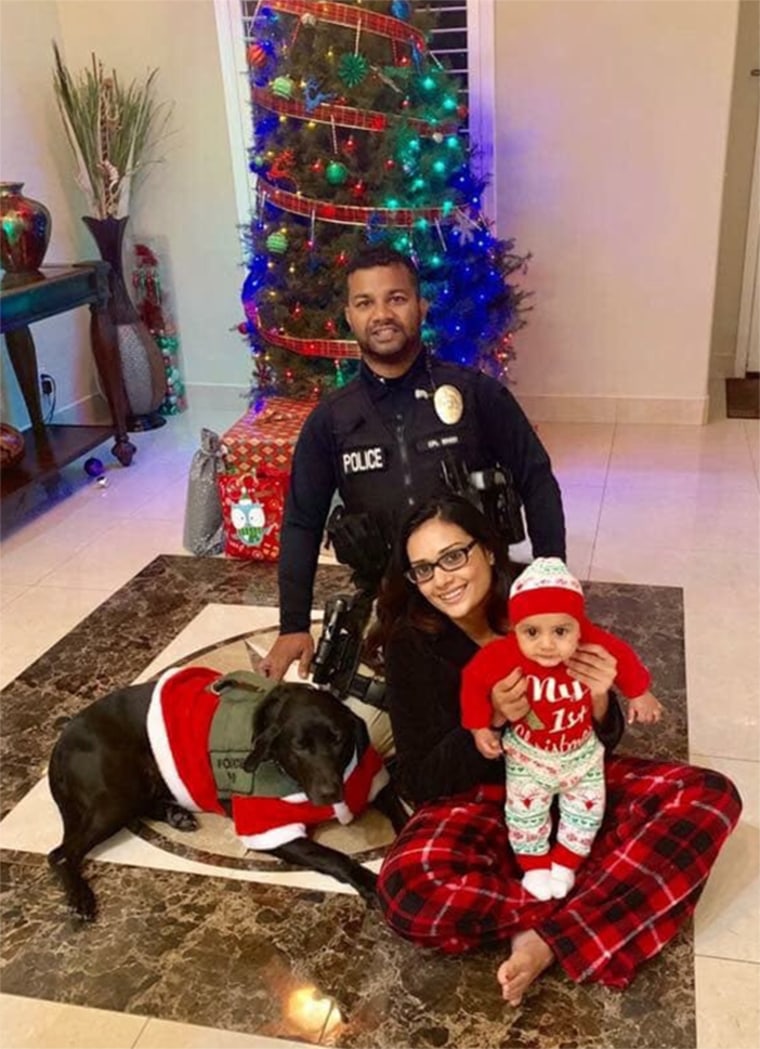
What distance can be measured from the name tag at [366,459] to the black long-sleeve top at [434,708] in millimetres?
449

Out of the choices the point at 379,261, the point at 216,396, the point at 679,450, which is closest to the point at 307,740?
the point at 379,261

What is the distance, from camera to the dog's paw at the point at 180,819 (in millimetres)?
1906

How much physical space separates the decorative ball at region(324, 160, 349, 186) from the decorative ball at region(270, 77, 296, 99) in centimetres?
25

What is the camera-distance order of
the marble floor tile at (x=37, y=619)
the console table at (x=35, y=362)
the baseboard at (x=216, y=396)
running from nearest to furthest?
the marble floor tile at (x=37, y=619)
the console table at (x=35, y=362)
the baseboard at (x=216, y=396)

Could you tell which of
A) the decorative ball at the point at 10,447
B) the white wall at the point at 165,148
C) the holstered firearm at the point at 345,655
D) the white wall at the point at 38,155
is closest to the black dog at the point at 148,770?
the holstered firearm at the point at 345,655

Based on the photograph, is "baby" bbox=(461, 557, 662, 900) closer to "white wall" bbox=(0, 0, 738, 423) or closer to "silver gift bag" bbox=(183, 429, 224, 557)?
"silver gift bag" bbox=(183, 429, 224, 557)

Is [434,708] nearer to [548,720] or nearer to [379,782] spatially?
[548,720]

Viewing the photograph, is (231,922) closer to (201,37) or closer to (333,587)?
(333,587)

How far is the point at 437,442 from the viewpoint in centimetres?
Result: 192

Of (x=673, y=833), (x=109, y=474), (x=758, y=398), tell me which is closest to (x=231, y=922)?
(x=673, y=833)

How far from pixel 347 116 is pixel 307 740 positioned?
7.05 ft

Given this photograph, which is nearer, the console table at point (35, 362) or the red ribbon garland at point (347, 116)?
the red ribbon garland at point (347, 116)

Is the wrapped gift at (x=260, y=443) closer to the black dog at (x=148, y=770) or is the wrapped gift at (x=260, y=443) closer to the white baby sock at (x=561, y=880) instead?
the black dog at (x=148, y=770)

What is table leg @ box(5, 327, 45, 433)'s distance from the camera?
3.73 metres
